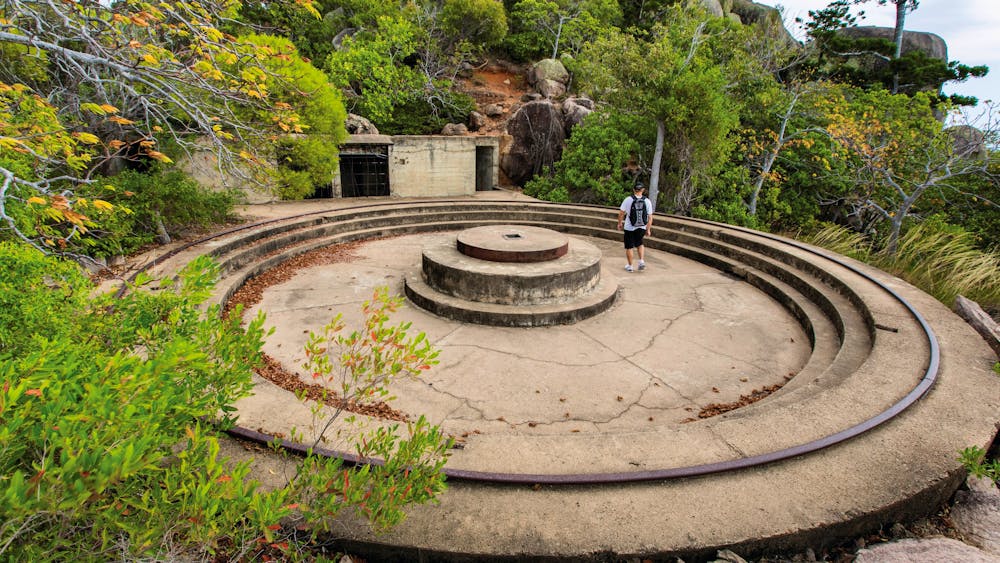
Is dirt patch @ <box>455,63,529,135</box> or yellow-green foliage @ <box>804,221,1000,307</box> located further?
dirt patch @ <box>455,63,529,135</box>

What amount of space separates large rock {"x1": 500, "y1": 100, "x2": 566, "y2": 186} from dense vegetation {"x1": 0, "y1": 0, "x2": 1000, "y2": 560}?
5.60 ft

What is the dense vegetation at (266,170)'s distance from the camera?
1.63 meters

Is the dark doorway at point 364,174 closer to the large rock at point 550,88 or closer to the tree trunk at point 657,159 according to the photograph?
the tree trunk at point 657,159

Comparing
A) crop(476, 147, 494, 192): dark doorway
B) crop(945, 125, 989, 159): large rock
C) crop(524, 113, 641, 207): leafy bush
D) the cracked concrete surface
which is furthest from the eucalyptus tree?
crop(476, 147, 494, 192): dark doorway

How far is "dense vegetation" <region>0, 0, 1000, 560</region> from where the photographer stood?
5.34ft

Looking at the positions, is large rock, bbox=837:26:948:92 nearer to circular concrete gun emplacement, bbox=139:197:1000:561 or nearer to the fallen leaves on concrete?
circular concrete gun emplacement, bbox=139:197:1000:561

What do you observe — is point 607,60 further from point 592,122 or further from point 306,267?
point 306,267

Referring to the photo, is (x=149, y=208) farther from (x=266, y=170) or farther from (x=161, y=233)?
(x=266, y=170)

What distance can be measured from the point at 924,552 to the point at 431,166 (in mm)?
15799

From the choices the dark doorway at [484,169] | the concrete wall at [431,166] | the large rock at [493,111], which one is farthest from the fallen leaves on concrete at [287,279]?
the large rock at [493,111]

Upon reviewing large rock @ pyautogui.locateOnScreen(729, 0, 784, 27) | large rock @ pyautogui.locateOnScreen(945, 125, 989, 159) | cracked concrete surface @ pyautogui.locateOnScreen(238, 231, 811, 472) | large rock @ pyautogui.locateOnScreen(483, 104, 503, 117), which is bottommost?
cracked concrete surface @ pyautogui.locateOnScreen(238, 231, 811, 472)

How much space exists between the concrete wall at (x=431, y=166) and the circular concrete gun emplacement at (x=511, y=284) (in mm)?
8580

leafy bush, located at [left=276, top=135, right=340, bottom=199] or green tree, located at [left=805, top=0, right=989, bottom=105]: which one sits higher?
green tree, located at [left=805, top=0, right=989, bottom=105]

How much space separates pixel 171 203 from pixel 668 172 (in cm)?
1265
